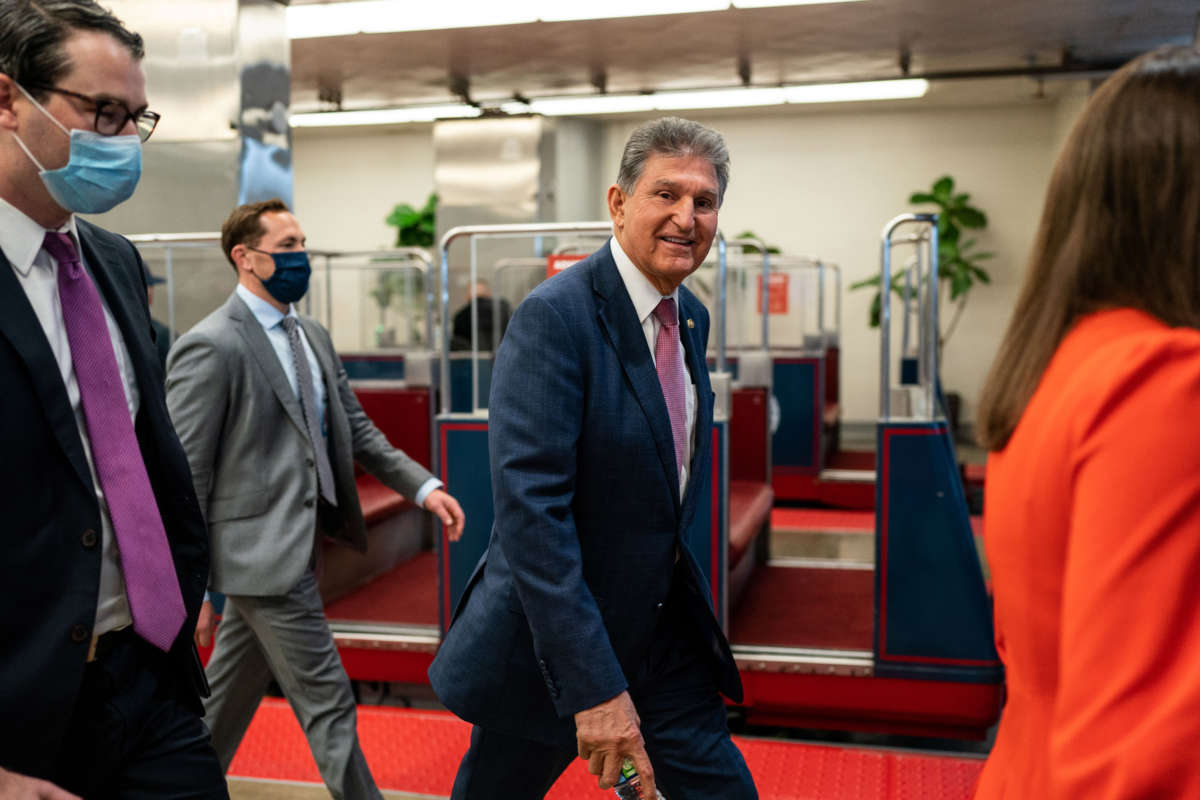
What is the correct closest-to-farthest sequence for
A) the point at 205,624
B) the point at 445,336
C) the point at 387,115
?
the point at 205,624
the point at 445,336
the point at 387,115

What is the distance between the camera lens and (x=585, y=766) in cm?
341

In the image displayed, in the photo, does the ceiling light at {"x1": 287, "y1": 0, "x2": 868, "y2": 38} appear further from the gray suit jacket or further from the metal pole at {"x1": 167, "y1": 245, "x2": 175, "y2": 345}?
Result: the gray suit jacket

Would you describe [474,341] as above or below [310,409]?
above

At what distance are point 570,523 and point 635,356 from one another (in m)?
0.31

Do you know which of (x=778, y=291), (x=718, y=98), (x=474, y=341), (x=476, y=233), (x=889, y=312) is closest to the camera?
(x=889, y=312)

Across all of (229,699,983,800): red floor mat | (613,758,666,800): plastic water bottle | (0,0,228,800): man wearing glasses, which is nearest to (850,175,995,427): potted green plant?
(229,699,983,800): red floor mat

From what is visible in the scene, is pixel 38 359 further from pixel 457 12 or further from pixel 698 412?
pixel 457 12

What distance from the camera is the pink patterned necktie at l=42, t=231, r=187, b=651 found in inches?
57.8

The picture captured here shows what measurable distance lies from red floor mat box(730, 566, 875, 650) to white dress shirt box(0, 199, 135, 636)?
2918mm

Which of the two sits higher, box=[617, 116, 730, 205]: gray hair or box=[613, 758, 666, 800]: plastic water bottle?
box=[617, 116, 730, 205]: gray hair

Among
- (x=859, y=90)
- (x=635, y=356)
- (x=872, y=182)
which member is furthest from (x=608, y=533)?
(x=872, y=182)

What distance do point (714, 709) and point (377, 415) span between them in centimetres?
410

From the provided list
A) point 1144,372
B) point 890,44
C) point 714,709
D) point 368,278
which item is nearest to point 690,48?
point 890,44

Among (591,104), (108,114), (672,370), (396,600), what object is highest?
(591,104)
